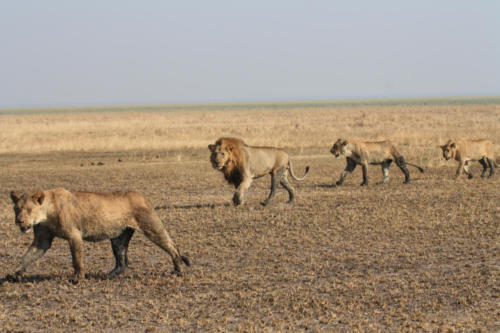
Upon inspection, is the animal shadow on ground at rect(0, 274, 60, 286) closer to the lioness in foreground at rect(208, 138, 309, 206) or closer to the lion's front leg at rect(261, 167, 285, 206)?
the lioness in foreground at rect(208, 138, 309, 206)

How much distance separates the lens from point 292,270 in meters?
8.45

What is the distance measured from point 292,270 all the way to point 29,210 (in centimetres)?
344

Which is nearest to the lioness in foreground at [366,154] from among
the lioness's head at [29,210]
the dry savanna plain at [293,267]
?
the dry savanna plain at [293,267]

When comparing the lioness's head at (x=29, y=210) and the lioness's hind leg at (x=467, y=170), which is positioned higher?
the lioness's head at (x=29, y=210)

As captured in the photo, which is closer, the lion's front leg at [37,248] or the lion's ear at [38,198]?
the lion's ear at [38,198]

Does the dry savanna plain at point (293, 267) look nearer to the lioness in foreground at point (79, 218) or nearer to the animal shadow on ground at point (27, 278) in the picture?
the animal shadow on ground at point (27, 278)

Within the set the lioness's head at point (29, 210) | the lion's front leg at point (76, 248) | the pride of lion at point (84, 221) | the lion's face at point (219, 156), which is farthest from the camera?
the lion's face at point (219, 156)

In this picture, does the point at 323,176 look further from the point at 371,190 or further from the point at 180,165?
the point at 180,165

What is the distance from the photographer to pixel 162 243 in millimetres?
8008

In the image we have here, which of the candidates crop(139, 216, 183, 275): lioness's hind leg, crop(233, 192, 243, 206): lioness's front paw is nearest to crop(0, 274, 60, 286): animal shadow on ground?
crop(139, 216, 183, 275): lioness's hind leg

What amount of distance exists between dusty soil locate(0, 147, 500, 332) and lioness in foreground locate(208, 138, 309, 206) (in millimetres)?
550

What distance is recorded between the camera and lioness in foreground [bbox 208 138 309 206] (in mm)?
13062

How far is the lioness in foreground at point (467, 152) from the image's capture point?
17750 millimetres

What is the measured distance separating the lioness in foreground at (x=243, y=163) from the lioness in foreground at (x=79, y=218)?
16.6 ft
